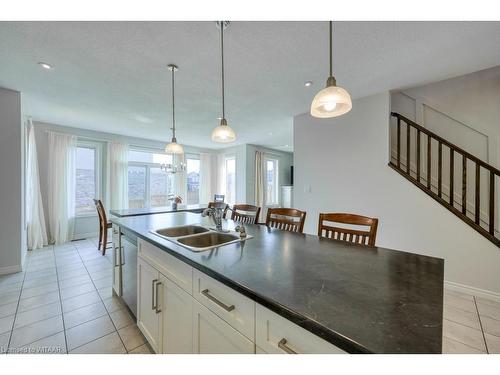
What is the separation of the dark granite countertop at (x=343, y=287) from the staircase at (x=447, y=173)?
1.91 metres

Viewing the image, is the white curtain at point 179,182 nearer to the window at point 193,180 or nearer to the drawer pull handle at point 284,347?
the window at point 193,180

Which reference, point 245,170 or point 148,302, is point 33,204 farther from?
point 245,170

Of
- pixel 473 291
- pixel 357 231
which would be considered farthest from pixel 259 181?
pixel 357 231

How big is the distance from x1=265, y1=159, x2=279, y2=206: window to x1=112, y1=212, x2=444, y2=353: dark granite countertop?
5.82 m

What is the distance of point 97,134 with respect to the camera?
15.6 ft

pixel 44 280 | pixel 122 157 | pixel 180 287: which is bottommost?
pixel 44 280

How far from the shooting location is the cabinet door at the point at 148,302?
1.39m

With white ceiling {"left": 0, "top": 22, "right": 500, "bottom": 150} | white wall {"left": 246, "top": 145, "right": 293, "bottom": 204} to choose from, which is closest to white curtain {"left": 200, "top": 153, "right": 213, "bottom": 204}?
white wall {"left": 246, "top": 145, "right": 293, "bottom": 204}

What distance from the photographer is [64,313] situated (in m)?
1.98

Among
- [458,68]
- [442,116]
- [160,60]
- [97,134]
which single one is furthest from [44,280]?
[442,116]

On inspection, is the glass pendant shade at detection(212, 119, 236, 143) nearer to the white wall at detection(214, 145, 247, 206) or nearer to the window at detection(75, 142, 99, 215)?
the window at detection(75, 142, 99, 215)

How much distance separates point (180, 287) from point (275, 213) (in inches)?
45.2
